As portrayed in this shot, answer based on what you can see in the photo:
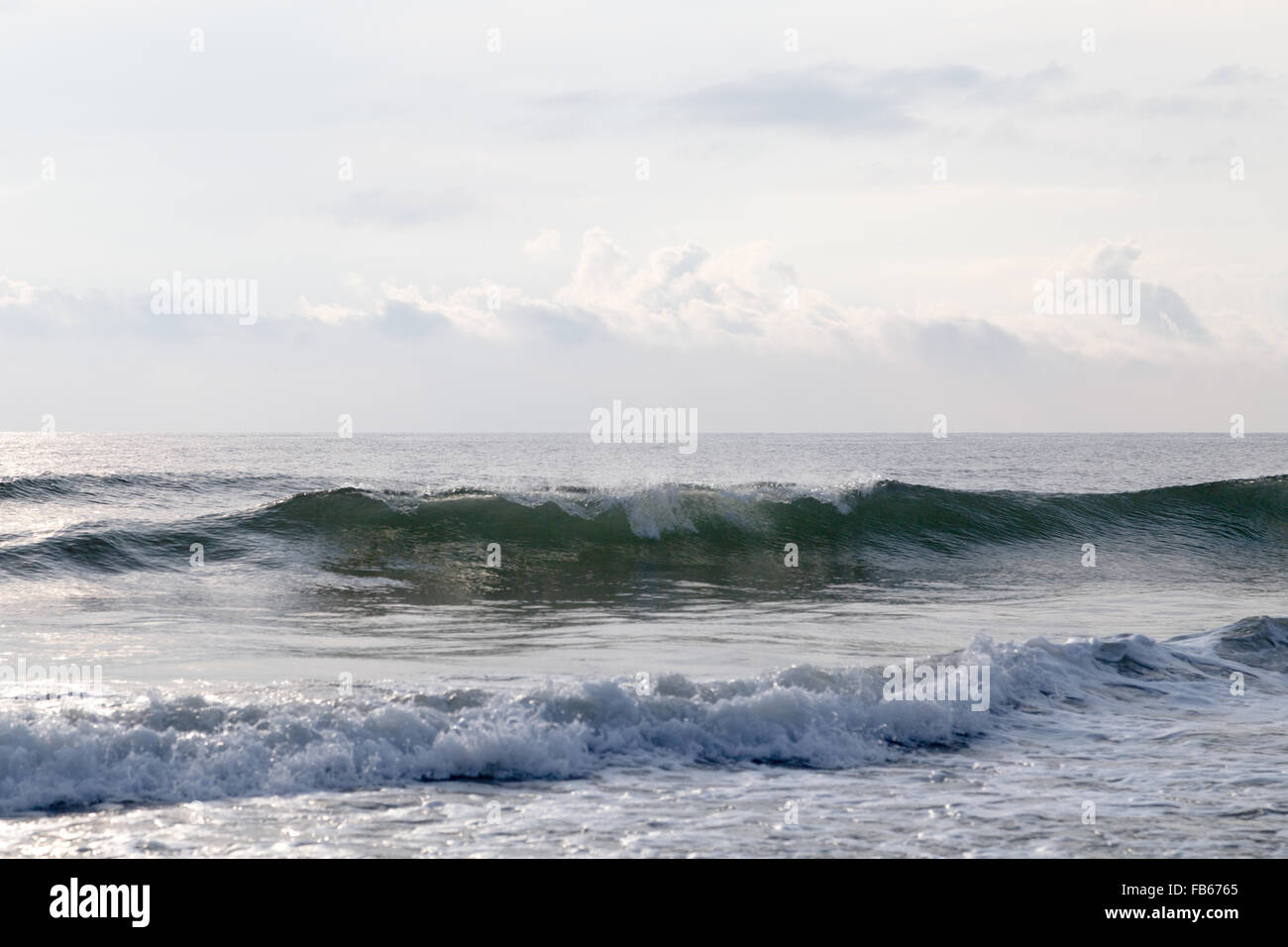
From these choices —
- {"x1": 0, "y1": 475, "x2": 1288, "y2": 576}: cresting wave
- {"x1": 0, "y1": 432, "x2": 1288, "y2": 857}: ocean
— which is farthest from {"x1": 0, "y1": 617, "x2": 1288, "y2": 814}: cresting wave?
{"x1": 0, "y1": 475, "x2": 1288, "y2": 576}: cresting wave

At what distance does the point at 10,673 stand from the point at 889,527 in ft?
59.7

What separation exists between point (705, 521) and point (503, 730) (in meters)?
15.1

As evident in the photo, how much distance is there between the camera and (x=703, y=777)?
7270 millimetres

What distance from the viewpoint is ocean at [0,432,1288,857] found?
6227 mm

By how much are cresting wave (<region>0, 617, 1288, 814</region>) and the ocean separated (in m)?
0.03

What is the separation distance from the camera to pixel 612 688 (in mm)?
8398

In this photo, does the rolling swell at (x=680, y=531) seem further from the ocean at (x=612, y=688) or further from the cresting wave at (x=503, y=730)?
the cresting wave at (x=503, y=730)

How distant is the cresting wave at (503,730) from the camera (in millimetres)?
6832

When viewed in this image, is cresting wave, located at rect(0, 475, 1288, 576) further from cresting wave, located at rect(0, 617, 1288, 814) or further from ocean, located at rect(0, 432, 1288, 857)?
cresting wave, located at rect(0, 617, 1288, 814)

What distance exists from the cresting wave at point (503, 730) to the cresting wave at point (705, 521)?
1136 cm
